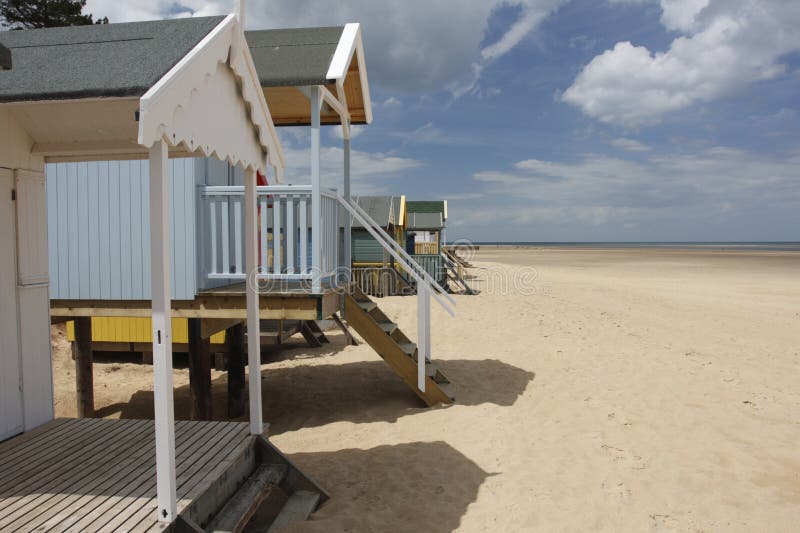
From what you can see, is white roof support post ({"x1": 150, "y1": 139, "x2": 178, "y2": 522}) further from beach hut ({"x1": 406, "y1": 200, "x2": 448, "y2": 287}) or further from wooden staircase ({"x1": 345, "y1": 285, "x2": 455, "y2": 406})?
beach hut ({"x1": 406, "y1": 200, "x2": 448, "y2": 287})

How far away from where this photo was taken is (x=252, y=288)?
4.35 metres

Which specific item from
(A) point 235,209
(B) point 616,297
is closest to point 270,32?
(A) point 235,209

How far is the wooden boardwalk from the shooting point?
10.3 feet

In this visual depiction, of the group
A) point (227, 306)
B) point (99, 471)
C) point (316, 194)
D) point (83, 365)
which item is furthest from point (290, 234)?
point (83, 365)

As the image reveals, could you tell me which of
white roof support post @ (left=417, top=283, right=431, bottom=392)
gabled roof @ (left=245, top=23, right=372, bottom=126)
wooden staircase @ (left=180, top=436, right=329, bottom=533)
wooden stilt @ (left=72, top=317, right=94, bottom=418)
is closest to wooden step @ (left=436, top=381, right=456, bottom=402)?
white roof support post @ (left=417, top=283, right=431, bottom=392)

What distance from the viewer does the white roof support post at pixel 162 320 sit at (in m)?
2.90

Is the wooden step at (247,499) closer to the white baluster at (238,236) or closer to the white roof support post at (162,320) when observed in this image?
the white roof support post at (162,320)

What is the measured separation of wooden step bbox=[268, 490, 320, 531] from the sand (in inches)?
4.1

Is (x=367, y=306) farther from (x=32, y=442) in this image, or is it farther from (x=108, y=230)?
(x=32, y=442)

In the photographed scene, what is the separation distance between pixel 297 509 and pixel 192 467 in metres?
0.92

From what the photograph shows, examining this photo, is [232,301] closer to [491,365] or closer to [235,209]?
[235,209]

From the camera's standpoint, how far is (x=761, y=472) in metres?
4.88

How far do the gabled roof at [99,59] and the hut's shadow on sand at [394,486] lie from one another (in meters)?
3.29

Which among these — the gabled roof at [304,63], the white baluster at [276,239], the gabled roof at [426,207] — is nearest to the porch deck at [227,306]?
the white baluster at [276,239]
